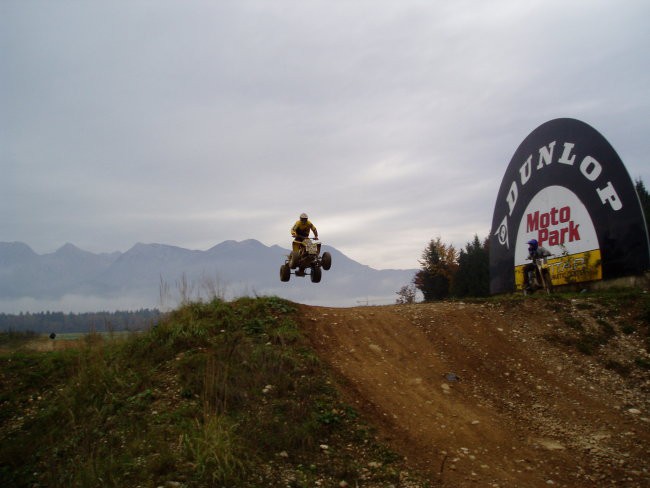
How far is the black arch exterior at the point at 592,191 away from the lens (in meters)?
14.6

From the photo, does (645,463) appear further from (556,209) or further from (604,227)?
(556,209)

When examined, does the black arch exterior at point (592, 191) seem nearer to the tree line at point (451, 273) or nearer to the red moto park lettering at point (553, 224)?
the red moto park lettering at point (553, 224)

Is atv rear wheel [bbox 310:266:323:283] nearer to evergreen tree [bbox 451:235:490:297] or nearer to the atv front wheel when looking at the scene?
the atv front wheel

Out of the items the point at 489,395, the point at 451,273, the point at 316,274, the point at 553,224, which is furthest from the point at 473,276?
the point at 489,395

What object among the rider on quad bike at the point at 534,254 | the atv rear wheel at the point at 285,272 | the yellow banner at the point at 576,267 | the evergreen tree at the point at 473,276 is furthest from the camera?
the evergreen tree at the point at 473,276

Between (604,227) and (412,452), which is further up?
(604,227)

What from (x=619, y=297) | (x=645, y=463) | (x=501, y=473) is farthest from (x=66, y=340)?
(x=619, y=297)

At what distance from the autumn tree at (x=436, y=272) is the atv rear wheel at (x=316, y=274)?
3023 centimetres

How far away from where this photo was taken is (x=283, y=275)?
16.9 metres

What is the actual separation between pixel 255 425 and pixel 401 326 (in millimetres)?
5521

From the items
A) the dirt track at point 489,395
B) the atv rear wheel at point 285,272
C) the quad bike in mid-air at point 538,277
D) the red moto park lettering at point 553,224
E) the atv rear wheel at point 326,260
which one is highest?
the red moto park lettering at point 553,224

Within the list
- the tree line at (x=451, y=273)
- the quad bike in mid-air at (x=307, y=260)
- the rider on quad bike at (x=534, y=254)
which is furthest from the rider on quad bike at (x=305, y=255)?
the tree line at (x=451, y=273)

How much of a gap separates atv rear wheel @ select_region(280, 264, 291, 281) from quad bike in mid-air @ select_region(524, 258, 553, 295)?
8.11m

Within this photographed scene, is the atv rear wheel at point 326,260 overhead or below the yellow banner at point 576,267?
overhead
